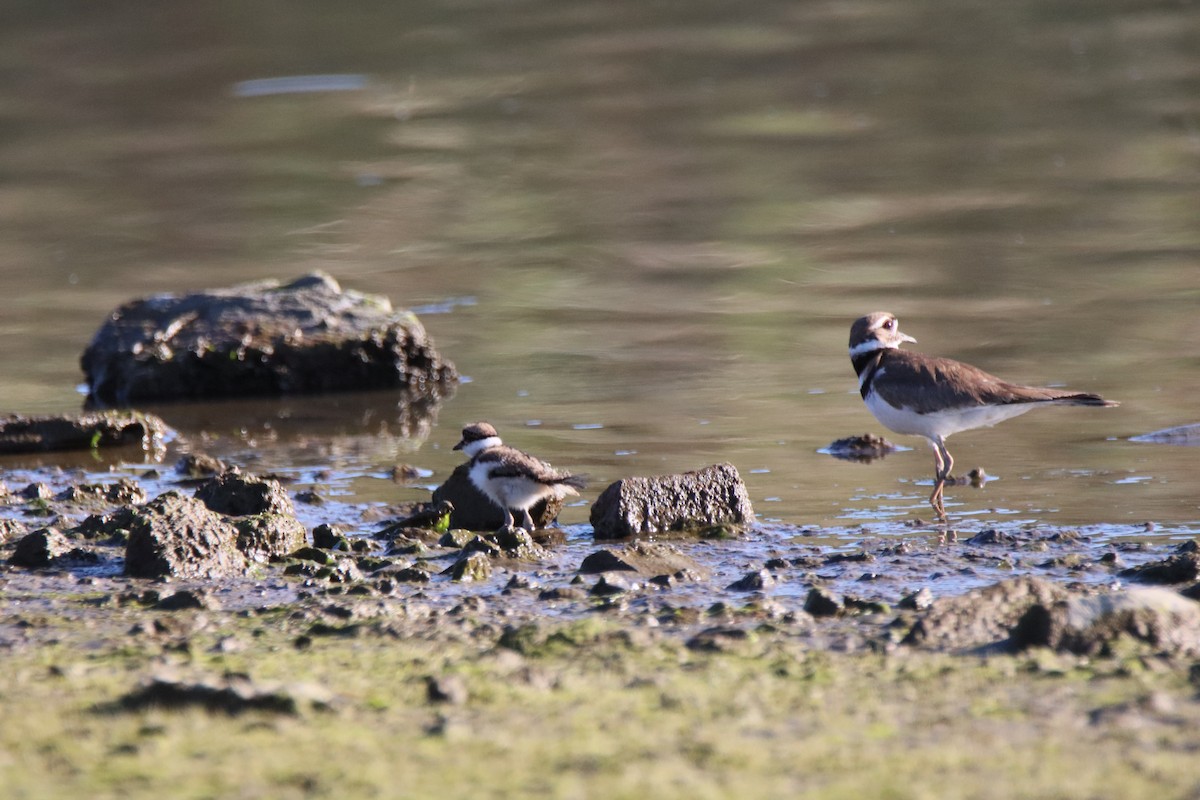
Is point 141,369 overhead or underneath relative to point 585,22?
underneath

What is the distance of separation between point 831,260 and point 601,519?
736cm

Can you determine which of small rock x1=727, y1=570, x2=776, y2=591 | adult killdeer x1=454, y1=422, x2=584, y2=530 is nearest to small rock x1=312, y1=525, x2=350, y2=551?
adult killdeer x1=454, y1=422, x2=584, y2=530

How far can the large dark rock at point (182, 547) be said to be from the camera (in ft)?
21.6

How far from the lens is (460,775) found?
4.07 metres

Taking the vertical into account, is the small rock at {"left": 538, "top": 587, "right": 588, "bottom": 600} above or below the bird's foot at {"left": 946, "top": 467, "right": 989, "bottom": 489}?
above

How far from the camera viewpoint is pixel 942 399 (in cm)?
848

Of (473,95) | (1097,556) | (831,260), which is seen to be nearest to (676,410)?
(1097,556)

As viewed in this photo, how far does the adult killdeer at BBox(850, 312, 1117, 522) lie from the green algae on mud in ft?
10.8

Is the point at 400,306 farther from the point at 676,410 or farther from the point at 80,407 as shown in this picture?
the point at 676,410

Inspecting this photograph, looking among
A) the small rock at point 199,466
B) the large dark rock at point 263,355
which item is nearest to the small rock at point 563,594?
the small rock at point 199,466

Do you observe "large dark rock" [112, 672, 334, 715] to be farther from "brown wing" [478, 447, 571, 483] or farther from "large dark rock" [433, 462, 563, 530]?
"large dark rock" [433, 462, 563, 530]

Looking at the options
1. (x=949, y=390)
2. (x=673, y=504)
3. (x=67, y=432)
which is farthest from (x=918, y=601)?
(x=67, y=432)

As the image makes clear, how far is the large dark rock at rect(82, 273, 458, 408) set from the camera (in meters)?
11.6

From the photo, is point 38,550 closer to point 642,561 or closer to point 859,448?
point 642,561
